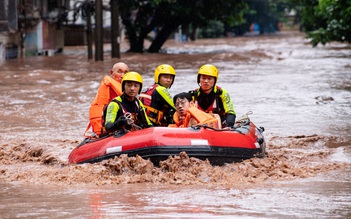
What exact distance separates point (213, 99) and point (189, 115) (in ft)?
2.91

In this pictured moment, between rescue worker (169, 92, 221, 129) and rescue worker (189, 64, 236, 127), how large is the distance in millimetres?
363

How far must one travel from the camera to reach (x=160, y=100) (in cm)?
1095

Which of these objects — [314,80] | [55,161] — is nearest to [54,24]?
[314,80]

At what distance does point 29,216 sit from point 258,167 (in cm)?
345

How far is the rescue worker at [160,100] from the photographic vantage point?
431 inches

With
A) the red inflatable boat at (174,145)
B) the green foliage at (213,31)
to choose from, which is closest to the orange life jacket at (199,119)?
the red inflatable boat at (174,145)

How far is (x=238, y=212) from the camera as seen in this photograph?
7.63 m

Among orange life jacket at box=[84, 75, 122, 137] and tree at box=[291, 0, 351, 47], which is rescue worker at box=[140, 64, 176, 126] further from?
tree at box=[291, 0, 351, 47]

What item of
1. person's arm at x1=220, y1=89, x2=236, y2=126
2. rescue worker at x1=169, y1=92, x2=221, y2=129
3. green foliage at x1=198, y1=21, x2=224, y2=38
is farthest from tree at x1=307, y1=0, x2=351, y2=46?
green foliage at x1=198, y1=21, x2=224, y2=38

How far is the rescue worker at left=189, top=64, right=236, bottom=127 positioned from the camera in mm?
11164

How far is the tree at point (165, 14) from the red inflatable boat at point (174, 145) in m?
26.2

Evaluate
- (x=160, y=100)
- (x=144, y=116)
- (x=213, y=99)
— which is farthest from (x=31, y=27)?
(x=144, y=116)

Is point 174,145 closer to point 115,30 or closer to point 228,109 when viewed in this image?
point 228,109

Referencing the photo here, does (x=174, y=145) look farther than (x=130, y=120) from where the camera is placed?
No
